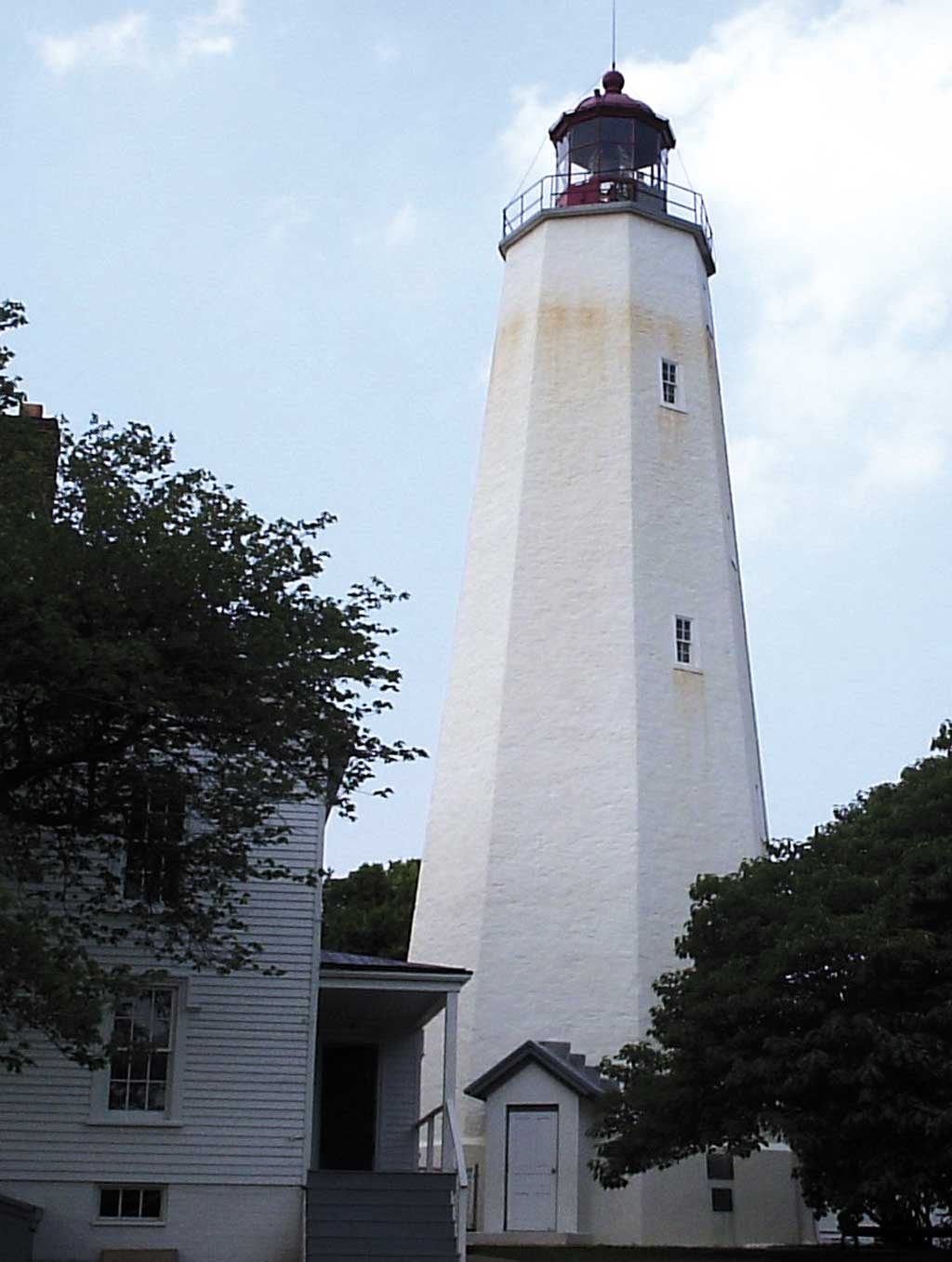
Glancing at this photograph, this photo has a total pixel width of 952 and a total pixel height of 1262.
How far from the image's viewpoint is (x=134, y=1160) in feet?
60.1

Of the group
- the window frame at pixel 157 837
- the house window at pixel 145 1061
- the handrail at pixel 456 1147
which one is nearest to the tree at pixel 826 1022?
the handrail at pixel 456 1147

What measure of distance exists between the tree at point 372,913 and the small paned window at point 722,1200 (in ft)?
48.0

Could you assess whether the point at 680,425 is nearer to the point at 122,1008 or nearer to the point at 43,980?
the point at 122,1008

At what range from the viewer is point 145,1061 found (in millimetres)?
18656

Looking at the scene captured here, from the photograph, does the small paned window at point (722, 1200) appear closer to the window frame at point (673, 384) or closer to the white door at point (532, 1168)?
the white door at point (532, 1168)

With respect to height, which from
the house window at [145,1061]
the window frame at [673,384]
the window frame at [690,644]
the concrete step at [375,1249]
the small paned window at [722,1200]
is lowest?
the concrete step at [375,1249]

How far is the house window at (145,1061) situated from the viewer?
18.6 meters

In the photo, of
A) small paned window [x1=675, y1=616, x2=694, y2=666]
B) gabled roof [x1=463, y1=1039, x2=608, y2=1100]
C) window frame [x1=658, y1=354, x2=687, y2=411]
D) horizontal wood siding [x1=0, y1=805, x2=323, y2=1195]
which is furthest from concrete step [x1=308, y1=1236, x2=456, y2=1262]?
window frame [x1=658, y1=354, x2=687, y2=411]

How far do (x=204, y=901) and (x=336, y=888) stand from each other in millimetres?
22560

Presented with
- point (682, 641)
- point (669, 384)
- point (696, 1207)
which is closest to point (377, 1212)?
point (696, 1207)

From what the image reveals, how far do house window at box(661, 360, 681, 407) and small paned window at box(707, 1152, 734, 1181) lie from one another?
13.1 metres

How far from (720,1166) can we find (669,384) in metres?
13.8

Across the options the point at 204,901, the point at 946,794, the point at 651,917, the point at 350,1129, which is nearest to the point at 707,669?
the point at 651,917

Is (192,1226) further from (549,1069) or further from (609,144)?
(609,144)
